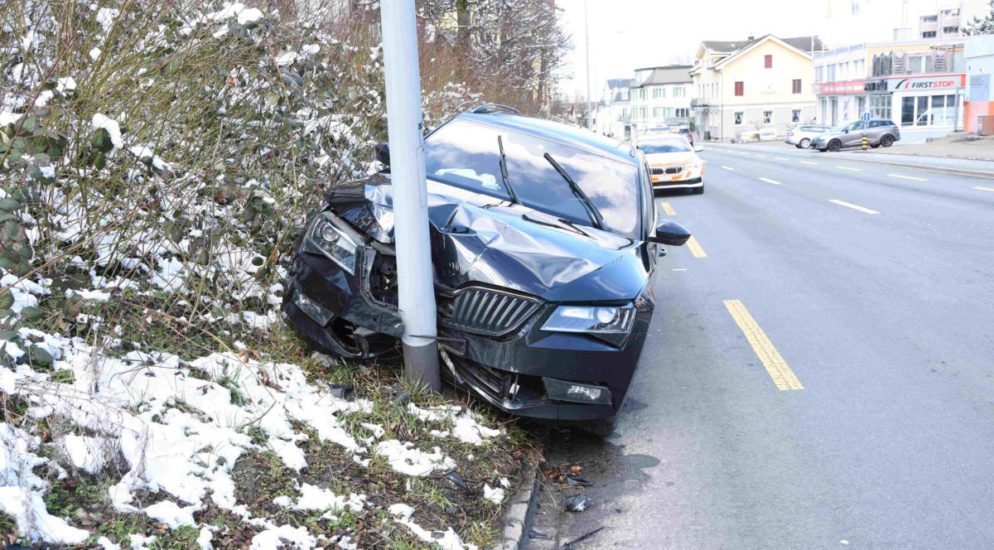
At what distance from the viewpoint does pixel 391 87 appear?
507 centimetres

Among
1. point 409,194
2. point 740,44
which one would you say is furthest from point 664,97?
point 409,194

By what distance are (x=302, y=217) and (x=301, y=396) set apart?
237cm

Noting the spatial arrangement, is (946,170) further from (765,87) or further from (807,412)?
(765,87)

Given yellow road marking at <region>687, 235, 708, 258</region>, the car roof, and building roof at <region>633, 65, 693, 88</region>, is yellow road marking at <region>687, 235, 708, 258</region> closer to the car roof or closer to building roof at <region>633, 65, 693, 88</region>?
the car roof

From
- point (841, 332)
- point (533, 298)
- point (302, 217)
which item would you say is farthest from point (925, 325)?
point (302, 217)

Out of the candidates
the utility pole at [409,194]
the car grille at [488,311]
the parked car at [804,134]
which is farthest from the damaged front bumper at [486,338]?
the parked car at [804,134]

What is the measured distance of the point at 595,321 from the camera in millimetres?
4934

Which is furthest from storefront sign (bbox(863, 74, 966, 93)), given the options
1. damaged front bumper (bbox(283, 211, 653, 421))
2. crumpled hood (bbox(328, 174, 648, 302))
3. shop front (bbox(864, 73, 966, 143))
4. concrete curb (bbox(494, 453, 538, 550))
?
concrete curb (bbox(494, 453, 538, 550))

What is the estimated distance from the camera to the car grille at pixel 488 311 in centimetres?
486

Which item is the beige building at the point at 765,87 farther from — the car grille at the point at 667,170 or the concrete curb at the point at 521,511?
the concrete curb at the point at 521,511

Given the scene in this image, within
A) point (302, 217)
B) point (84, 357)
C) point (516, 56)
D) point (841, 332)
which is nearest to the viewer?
point (84, 357)

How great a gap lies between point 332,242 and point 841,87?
81.4m

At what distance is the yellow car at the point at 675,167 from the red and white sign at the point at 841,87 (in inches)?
2217

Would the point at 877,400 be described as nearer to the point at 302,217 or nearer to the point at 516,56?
the point at 302,217
